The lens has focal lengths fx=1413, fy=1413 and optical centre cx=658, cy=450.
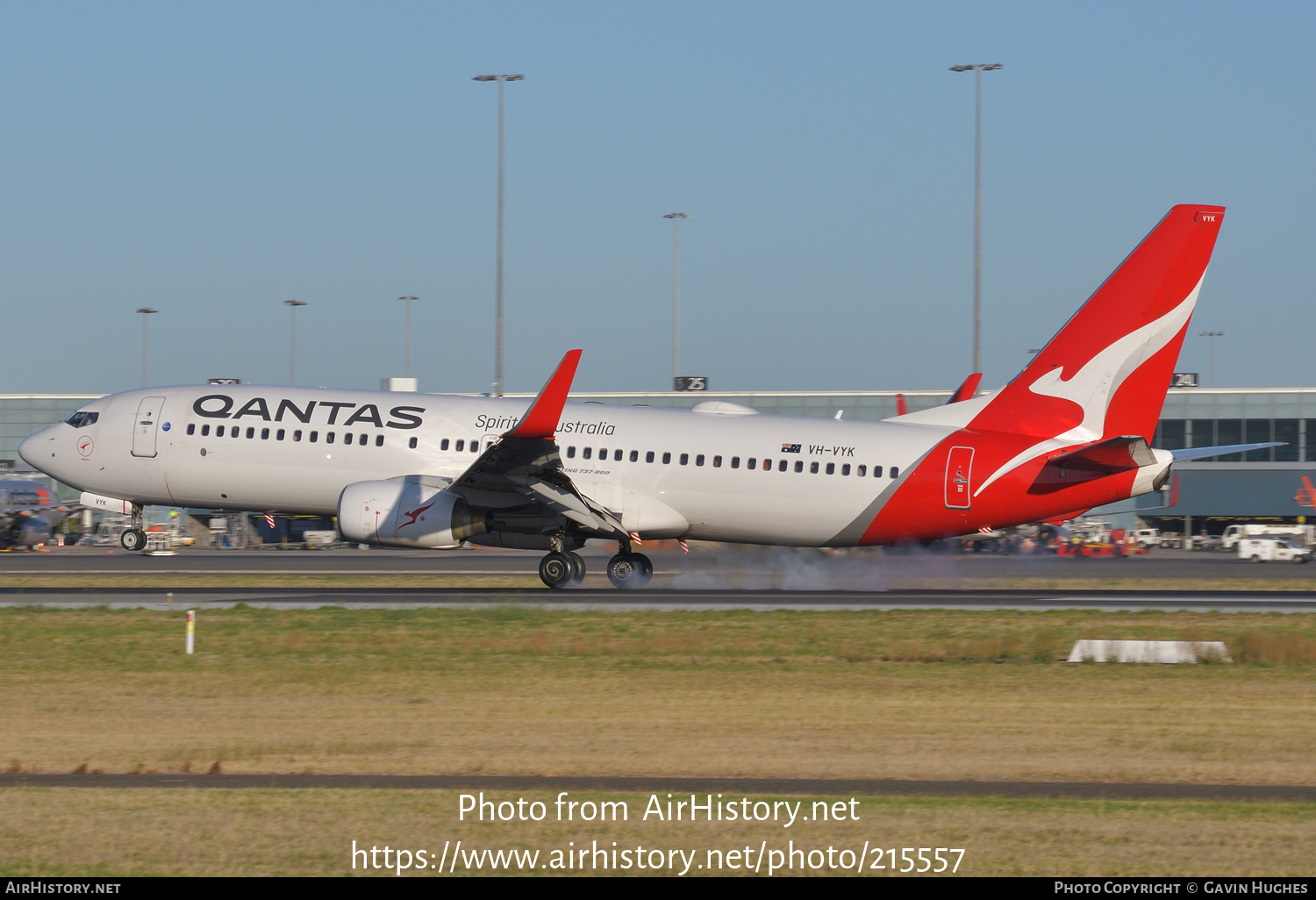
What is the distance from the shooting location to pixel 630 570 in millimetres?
35844

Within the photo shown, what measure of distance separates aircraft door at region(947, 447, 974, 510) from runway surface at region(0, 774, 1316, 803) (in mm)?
20958

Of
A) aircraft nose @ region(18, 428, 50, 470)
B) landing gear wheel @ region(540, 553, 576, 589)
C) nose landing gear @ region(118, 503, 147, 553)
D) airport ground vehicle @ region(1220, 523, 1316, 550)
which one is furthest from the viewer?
airport ground vehicle @ region(1220, 523, 1316, 550)

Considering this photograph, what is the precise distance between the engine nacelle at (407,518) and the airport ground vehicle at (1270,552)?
47615mm

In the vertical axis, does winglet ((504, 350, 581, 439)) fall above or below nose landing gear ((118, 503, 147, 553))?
above

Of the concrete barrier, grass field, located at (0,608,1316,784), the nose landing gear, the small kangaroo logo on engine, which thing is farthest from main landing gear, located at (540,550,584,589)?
the concrete barrier

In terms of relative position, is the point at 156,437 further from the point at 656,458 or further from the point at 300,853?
the point at 300,853

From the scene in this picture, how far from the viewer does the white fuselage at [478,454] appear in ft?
115

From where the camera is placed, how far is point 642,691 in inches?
780

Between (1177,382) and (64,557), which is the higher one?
(1177,382)

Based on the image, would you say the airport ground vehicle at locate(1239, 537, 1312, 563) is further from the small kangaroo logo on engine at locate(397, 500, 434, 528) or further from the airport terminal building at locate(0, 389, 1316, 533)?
the small kangaroo logo on engine at locate(397, 500, 434, 528)

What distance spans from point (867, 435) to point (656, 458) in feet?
17.5

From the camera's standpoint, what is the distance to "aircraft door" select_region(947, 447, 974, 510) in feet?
114

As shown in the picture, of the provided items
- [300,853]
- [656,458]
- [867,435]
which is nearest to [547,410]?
[656,458]

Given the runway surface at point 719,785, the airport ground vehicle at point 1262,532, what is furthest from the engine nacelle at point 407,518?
the airport ground vehicle at point 1262,532
